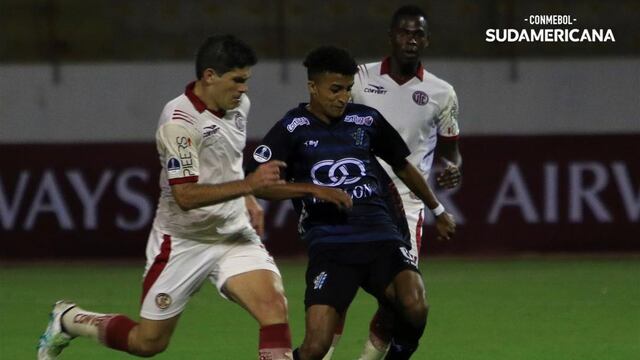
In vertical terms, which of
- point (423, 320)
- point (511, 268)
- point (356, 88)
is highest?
point (356, 88)

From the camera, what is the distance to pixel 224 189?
672 cm

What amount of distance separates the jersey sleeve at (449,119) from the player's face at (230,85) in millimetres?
1928

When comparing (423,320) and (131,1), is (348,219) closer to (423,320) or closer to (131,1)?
(423,320)

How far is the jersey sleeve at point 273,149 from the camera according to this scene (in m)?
7.04

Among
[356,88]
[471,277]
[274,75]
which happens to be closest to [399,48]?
[356,88]

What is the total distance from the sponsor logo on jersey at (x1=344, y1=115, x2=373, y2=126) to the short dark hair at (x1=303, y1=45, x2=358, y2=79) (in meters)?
0.26

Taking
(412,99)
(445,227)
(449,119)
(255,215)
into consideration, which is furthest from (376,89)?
(255,215)

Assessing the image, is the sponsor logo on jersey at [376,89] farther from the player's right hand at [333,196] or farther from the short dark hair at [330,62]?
the player's right hand at [333,196]

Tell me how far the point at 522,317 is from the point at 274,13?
309 inches

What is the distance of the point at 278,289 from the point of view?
7234 millimetres

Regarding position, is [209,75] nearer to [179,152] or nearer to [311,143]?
[179,152]

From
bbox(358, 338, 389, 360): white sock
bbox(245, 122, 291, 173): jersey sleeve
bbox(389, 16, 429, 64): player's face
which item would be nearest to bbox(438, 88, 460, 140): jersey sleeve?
bbox(389, 16, 429, 64): player's face

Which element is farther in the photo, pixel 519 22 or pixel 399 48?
pixel 519 22

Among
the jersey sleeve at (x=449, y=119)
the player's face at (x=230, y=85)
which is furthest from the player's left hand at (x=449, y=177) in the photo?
the player's face at (x=230, y=85)
